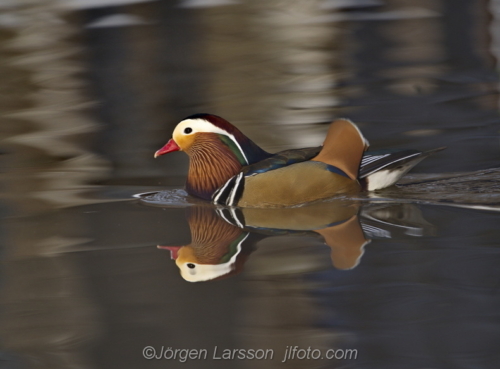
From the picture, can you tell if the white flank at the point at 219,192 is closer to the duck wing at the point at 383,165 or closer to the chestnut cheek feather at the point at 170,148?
the chestnut cheek feather at the point at 170,148

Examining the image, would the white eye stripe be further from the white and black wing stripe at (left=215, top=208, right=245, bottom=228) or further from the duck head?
the white and black wing stripe at (left=215, top=208, right=245, bottom=228)

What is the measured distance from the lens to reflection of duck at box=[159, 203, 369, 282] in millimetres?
→ 4230

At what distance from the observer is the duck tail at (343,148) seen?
5500 mm

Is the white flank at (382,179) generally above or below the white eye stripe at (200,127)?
below

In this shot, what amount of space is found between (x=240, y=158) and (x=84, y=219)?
1167mm

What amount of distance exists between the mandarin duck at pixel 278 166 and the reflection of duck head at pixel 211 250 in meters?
0.38

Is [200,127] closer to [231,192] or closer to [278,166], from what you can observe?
[231,192]

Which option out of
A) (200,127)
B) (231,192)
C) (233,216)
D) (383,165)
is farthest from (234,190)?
(383,165)

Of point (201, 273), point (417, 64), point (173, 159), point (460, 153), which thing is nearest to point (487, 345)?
point (201, 273)

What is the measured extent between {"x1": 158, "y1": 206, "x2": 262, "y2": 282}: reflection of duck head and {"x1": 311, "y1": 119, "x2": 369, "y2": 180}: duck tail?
0.88 m

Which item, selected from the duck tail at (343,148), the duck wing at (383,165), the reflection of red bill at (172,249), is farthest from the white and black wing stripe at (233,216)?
the duck wing at (383,165)

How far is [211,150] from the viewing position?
584cm

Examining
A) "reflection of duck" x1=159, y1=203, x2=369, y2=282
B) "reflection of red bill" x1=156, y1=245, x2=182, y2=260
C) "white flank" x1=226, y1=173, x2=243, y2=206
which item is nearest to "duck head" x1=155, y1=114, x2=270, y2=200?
"white flank" x1=226, y1=173, x2=243, y2=206

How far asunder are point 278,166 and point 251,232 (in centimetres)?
74
